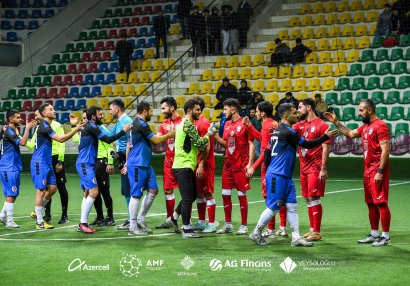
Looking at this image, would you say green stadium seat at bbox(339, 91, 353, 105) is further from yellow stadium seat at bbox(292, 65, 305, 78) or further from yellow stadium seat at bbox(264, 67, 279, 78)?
yellow stadium seat at bbox(264, 67, 279, 78)

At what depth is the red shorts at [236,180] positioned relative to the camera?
38.8 feet

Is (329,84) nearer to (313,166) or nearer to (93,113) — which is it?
(93,113)

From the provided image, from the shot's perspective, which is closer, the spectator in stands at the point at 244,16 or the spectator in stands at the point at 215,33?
the spectator in stands at the point at 215,33

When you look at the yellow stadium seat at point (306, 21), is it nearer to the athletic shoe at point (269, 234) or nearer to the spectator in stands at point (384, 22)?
the spectator in stands at point (384, 22)

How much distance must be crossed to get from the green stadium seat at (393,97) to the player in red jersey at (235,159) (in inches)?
506

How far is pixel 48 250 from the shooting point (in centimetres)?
1029

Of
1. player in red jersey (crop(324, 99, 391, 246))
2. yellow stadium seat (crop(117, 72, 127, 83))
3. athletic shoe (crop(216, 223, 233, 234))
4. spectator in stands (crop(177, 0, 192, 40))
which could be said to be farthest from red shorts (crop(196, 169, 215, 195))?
yellow stadium seat (crop(117, 72, 127, 83))

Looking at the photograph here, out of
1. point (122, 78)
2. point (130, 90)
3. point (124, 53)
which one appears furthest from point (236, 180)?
point (122, 78)

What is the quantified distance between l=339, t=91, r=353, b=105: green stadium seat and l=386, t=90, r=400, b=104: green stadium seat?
116 cm

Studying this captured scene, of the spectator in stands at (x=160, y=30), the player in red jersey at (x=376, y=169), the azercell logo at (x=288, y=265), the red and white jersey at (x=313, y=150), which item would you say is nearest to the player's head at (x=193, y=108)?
the red and white jersey at (x=313, y=150)

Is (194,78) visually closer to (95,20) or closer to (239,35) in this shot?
(239,35)

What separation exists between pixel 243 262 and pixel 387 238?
94.1 inches

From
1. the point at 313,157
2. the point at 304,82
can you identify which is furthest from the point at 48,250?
the point at 304,82

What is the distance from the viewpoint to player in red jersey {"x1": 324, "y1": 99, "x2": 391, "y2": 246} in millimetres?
10359
